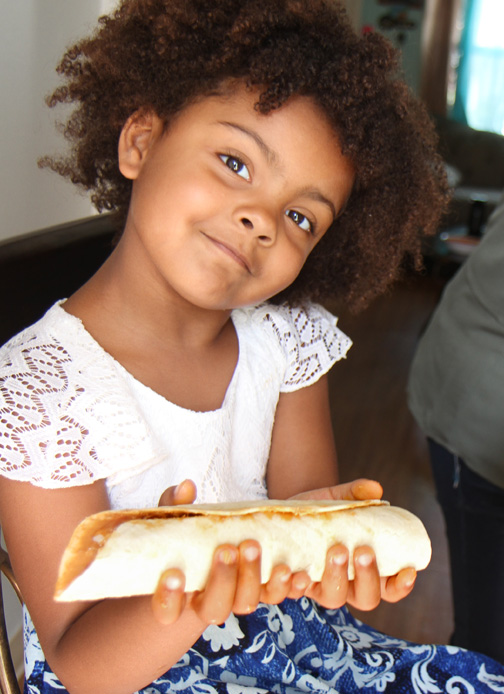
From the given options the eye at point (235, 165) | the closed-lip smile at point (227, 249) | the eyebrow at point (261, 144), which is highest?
the eyebrow at point (261, 144)

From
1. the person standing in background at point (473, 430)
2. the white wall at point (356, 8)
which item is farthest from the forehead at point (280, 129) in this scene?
the white wall at point (356, 8)

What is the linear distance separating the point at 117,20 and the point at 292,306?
1.65ft

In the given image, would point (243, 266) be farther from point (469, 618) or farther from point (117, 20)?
point (469, 618)

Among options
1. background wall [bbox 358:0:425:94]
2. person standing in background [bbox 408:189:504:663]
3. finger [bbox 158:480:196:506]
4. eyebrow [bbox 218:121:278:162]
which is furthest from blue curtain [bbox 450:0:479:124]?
finger [bbox 158:480:196:506]

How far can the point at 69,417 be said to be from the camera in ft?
2.56

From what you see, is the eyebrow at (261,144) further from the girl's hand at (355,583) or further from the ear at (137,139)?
the girl's hand at (355,583)

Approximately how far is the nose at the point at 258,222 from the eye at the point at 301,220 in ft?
0.18

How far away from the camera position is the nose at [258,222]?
0.83 meters

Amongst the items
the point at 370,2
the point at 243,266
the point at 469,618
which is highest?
the point at 370,2

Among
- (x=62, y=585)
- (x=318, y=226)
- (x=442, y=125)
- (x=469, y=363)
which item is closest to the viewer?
(x=62, y=585)

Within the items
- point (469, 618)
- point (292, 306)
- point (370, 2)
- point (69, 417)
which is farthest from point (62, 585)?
point (370, 2)

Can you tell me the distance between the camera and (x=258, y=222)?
0.83 meters

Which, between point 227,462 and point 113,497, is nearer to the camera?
point 113,497

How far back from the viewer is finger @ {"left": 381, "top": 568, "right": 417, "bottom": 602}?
0.67 m
